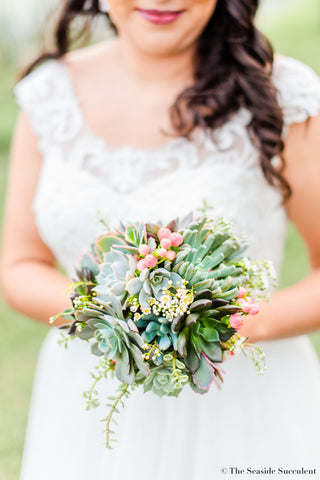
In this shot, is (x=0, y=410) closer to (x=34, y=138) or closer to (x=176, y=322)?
(x=34, y=138)

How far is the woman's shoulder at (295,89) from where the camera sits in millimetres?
2084

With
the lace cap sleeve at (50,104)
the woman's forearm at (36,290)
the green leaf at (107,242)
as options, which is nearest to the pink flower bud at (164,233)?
the green leaf at (107,242)

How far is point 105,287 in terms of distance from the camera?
1.49 meters

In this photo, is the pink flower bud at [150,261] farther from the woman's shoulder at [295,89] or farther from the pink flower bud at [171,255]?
the woman's shoulder at [295,89]

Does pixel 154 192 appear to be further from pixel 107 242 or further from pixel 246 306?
pixel 246 306

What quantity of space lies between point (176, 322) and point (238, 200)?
2.60ft

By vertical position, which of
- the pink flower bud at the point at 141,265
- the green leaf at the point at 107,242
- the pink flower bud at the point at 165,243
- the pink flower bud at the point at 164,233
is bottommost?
the pink flower bud at the point at 141,265

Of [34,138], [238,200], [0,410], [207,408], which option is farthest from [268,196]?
[0,410]

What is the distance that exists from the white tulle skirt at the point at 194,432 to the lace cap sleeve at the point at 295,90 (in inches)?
31.7

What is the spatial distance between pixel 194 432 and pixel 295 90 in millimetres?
1202

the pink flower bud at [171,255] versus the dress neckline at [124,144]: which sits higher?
the dress neckline at [124,144]

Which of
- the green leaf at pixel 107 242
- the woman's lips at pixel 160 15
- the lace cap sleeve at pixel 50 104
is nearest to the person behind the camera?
the green leaf at pixel 107 242

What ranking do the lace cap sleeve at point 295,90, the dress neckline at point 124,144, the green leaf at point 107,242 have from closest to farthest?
the green leaf at point 107,242, the lace cap sleeve at point 295,90, the dress neckline at point 124,144

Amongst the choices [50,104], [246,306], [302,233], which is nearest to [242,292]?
[246,306]
